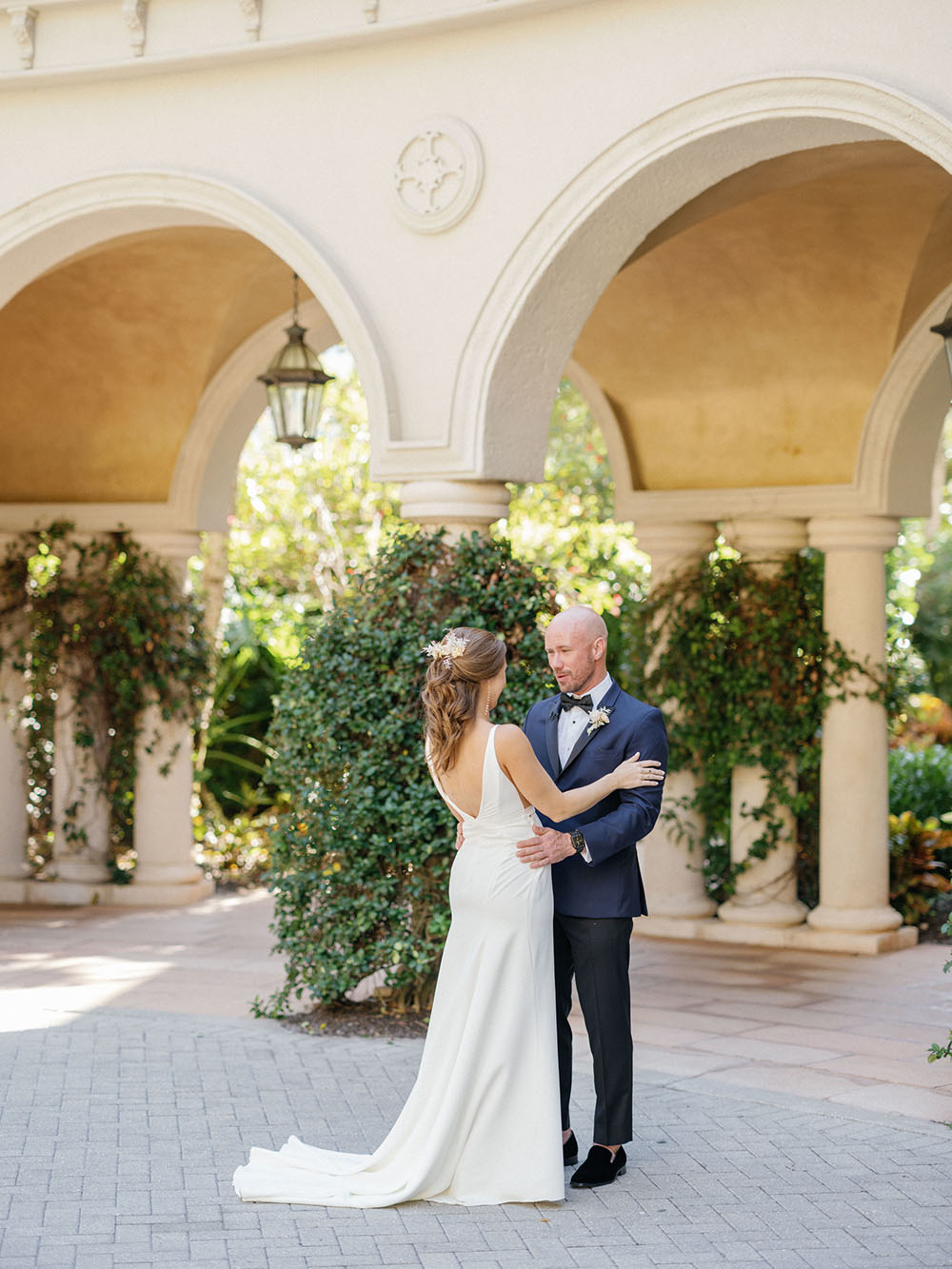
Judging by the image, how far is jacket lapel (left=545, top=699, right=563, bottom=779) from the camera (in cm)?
485

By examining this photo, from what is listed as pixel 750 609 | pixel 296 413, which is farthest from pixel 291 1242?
pixel 750 609

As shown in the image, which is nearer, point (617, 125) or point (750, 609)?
point (617, 125)

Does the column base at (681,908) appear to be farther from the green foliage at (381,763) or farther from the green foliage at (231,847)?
the green foliage at (231,847)

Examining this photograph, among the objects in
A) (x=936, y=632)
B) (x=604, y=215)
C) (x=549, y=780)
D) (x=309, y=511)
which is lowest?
(x=549, y=780)

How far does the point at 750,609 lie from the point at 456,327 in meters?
3.18

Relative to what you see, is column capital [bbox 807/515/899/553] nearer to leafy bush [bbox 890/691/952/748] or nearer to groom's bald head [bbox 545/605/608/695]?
groom's bald head [bbox 545/605/608/695]

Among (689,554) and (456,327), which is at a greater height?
(456,327)

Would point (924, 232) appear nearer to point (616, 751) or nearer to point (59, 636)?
point (616, 751)

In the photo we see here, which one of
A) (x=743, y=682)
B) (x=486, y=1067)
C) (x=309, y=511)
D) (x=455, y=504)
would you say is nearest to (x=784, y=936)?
(x=743, y=682)

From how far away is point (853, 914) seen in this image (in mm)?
8867

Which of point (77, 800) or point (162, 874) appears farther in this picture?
point (77, 800)

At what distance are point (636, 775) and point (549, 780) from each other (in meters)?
0.26

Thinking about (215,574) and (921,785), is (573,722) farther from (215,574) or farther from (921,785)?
(215,574)

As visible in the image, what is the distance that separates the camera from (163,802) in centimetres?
1047
